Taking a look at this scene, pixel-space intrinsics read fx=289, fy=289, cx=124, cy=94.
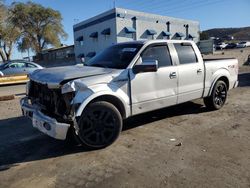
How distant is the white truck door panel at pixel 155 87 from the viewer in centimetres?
550

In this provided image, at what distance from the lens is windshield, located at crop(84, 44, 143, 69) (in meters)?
5.67

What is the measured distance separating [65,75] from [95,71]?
65 centimetres

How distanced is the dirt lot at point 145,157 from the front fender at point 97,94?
754 mm

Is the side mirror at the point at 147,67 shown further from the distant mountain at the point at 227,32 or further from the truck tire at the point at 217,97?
the distant mountain at the point at 227,32

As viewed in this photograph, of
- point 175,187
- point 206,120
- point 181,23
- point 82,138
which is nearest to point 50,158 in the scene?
point 82,138

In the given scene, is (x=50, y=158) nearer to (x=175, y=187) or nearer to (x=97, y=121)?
(x=97, y=121)

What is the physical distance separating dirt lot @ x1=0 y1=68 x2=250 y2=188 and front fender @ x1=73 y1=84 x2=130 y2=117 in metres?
0.75

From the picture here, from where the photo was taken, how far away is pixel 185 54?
21.7 ft

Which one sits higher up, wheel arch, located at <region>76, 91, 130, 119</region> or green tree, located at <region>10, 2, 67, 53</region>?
green tree, located at <region>10, 2, 67, 53</region>

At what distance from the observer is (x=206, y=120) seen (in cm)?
659

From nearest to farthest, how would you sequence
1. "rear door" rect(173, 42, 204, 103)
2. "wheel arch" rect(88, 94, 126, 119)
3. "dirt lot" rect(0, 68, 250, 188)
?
1. "dirt lot" rect(0, 68, 250, 188)
2. "wheel arch" rect(88, 94, 126, 119)
3. "rear door" rect(173, 42, 204, 103)

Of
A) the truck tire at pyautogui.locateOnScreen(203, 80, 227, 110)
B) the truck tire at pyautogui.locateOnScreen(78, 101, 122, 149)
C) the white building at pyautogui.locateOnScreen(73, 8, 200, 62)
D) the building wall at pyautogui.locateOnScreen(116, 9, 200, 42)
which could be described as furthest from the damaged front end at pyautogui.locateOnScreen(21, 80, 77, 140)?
the building wall at pyautogui.locateOnScreen(116, 9, 200, 42)

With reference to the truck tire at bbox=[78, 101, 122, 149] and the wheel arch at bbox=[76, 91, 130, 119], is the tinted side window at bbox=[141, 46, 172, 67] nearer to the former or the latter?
the wheel arch at bbox=[76, 91, 130, 119]

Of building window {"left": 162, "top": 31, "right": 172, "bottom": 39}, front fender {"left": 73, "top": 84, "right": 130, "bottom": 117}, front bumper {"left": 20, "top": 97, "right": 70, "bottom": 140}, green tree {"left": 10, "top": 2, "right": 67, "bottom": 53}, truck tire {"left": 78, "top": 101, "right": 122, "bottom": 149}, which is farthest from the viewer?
green tree {"left": 10, "top": 2, "right": 67, "bottom": 53}
